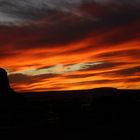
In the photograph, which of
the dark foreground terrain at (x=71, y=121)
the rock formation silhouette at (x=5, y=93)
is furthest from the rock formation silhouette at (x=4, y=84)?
the dark foreground terrain at (x=71, y=121)

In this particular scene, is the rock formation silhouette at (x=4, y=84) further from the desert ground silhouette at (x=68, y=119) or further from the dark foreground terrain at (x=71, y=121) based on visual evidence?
the dark foreground terrain at (x=71, y=121)

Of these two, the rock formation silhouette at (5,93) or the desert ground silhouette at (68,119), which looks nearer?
the desert ground silhouette at (68,119)

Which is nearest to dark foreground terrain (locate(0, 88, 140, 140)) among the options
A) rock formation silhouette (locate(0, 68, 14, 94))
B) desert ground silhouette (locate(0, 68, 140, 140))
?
desert ground silhouette (locate(0, 68, 140, 140))

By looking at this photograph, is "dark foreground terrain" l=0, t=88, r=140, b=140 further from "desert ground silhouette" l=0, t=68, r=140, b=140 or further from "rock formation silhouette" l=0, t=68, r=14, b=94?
"rock formation silhouette" l=0, t=68, r=14, b=94

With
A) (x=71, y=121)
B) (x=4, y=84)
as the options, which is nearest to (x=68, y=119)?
(x=71, y=121)

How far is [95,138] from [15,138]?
6.45m

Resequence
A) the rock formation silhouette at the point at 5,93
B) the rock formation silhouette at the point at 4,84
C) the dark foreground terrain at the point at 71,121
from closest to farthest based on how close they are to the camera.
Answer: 1. the dark foreground terrain at the point at 71,121
2. the rock formation silhouette at the point at 5,93
3. the rock formation silhouette at the point at 4,84

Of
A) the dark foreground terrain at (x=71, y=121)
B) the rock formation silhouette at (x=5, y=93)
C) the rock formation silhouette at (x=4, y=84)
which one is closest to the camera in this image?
the dark foreground terrain at (x=71, y=121)

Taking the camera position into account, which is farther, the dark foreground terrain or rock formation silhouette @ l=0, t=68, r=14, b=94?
rock formation silhouette @ l=0, t=68, r=14, b=94

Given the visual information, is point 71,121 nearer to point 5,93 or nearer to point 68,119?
point 68,119

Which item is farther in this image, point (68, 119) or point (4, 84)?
point (68, 119)

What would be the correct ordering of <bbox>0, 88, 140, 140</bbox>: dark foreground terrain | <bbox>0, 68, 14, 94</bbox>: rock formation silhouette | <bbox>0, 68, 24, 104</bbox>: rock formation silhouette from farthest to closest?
<bbox>0, 68, 14, 94</bbox>: rock formation silhouette, <bbox>0, 68, 24, 104</bbox>: rock formation silhouette, <bbox>0, 88, 140, 140</bbox>: dark foreground terrain

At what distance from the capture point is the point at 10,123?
34688mm

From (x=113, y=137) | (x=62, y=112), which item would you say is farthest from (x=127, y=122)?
(x=113, y=137)
